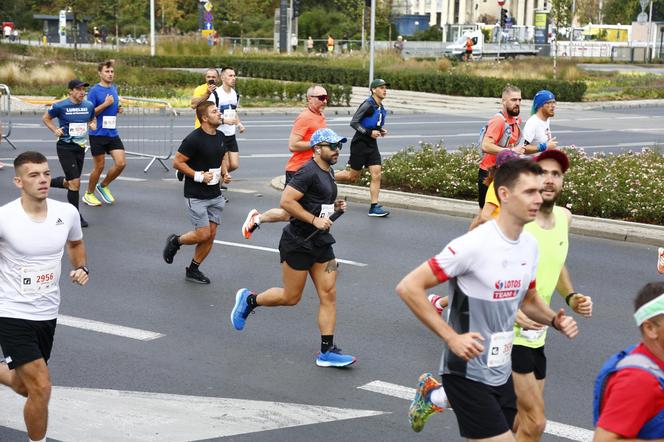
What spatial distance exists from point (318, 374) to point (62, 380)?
189cm

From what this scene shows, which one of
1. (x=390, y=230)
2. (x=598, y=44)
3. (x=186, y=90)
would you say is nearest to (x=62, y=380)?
(x=390, y=230)

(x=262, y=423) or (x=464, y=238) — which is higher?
(x=464, y=238)

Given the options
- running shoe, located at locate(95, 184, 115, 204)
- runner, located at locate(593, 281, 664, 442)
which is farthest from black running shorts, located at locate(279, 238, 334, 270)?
running shoe, located at locate(95, 184, 115, 204)

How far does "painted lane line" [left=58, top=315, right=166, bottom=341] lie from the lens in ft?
28.8

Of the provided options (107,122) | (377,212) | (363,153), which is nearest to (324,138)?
(363,153)

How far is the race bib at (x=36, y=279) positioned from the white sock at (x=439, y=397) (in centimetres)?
234

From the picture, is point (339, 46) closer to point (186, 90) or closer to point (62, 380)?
point (186, 90)

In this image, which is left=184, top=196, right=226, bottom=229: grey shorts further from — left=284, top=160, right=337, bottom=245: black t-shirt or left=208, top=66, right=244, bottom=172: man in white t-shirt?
left=208, top=66, right=244, bottom=172: man in white t-shirt

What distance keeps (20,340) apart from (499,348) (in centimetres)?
275

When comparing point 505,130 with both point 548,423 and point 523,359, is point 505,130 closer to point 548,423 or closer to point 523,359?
point 548,423

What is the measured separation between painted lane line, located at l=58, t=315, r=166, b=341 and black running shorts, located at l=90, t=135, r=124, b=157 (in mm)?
5877

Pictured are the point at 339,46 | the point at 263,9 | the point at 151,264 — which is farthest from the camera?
the point at 263,9

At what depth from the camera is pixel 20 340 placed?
5922 mm

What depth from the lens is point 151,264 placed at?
11.5 m
